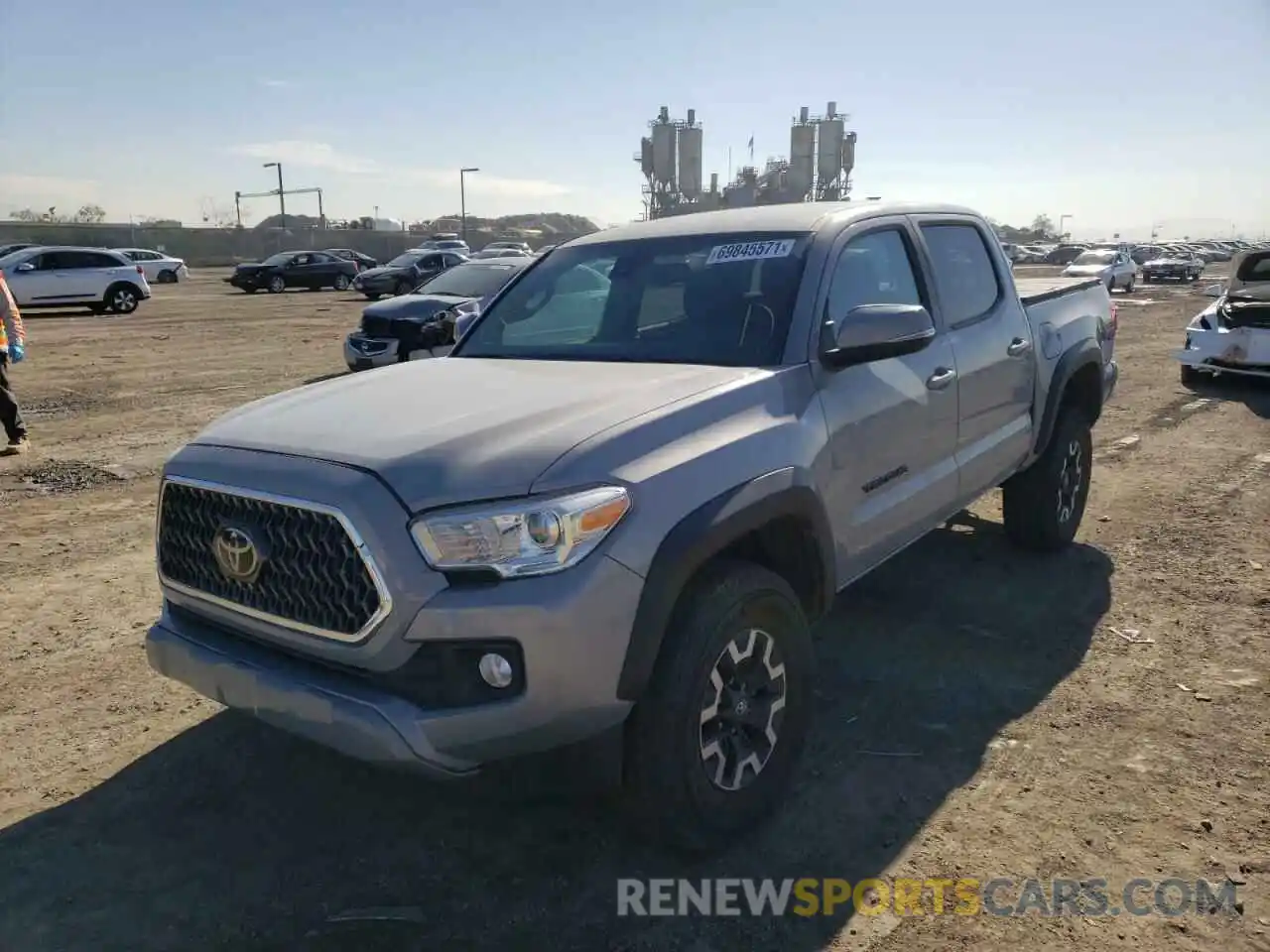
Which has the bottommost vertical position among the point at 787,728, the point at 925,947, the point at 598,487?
the point at 925,947

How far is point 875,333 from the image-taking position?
3.19 m

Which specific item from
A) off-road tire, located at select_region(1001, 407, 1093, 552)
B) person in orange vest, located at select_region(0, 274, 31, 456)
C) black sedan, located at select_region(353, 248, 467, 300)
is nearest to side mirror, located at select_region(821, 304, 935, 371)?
off-road tire, located at select_region(1001, 407, 1093, 552)

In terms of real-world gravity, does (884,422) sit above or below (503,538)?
above

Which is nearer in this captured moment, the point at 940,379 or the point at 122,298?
the point at 940,379

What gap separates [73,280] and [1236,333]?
2425cm

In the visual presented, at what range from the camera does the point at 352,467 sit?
99.0 inches

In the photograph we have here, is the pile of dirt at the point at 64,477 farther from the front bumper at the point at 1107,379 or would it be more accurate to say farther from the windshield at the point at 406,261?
the windshield at the point at 406,261

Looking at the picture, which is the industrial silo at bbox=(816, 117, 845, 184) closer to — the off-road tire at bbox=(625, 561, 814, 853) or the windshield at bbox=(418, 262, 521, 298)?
the windshield at bbox=(418, 262, 521, 298)

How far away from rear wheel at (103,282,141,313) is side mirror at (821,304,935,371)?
25.0m

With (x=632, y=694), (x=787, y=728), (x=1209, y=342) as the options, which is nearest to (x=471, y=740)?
(x=632, y=694)

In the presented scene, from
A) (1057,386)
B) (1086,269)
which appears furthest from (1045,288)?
(1086,269)

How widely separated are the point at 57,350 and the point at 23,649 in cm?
1369

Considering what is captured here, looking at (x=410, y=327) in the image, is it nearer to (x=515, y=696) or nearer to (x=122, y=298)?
(x=515, y=696)

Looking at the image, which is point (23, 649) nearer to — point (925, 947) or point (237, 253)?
point (925, 947)
